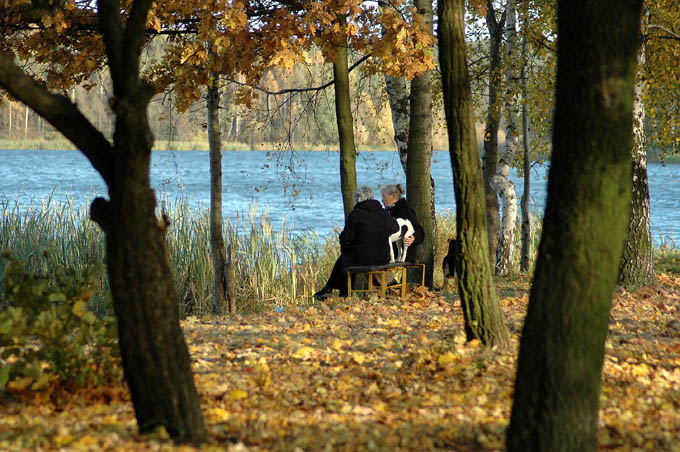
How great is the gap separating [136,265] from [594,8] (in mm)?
2183

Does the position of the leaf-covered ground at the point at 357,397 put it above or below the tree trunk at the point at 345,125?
below

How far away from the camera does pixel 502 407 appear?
13.3 ft

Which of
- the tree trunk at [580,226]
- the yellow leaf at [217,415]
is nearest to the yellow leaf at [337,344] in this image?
the yellow leaf at [217,415]

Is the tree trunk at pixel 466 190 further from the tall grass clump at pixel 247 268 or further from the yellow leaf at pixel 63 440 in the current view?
the tall grass clump at pixel 247 268

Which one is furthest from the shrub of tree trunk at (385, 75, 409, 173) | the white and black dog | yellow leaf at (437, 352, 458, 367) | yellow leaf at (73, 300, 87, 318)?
tree trunk at (385, 75, 409, 173)

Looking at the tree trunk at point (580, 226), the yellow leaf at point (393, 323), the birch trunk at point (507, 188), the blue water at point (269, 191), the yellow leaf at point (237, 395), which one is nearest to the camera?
the tree trunk at point (580, 226)

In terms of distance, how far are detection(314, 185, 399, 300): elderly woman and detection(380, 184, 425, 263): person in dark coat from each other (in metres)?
0.36

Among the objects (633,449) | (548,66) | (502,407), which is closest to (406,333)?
(502,407)

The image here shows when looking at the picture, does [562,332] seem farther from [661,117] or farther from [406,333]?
[661,117]

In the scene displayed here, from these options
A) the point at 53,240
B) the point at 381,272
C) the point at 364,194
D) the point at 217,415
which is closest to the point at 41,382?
the point at 217,415

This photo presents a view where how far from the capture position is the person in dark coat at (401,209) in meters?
8.90

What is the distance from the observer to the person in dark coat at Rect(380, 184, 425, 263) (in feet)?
29.2

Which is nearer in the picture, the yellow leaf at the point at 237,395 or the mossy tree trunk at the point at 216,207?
the yellow leaf at the point at 237,395

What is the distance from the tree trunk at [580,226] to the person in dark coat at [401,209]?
227 inches
